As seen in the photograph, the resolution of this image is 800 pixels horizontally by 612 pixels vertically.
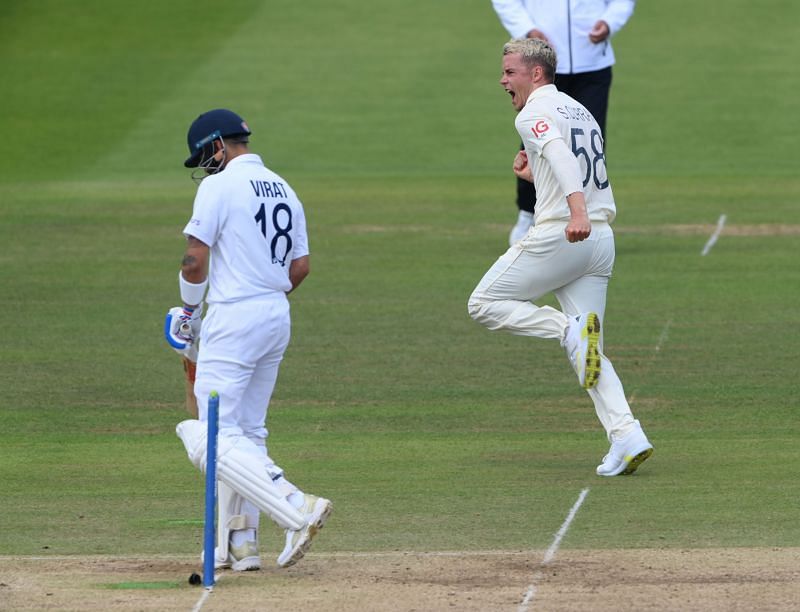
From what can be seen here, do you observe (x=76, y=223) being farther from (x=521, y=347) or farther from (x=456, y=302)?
(x=521, y=347)

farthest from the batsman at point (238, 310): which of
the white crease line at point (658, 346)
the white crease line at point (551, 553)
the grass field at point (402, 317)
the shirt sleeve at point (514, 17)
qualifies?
the shirt sleeve at point (514, 17)

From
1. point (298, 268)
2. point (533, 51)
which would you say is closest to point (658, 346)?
point (533, 51)

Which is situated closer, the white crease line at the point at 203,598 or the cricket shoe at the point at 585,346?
the white crease line at the point at 203,598

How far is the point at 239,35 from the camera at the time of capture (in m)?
30.0

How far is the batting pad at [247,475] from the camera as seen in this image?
7184 millimetres

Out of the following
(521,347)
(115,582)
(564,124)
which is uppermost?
(564,124)

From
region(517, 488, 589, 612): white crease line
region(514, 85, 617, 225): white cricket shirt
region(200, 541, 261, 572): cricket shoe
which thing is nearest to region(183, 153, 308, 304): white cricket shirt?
region(200, 541, 261, 572): cricket shoe

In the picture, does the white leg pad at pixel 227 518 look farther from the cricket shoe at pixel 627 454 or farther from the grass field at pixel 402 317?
the cricket shoe at pixel 627 454

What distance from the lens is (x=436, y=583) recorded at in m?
7.25

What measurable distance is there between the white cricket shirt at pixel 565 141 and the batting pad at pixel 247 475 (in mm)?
2595

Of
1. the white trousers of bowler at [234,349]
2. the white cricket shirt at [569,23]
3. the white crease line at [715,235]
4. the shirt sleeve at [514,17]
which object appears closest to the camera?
the white trousers of bowler at [234,349]

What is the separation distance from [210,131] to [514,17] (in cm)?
745

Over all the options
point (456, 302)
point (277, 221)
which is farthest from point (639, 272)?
point (277, 221)

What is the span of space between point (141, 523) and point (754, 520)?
9.68 ft
